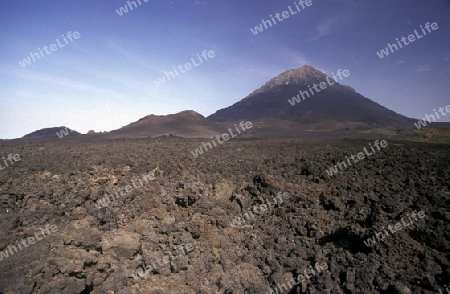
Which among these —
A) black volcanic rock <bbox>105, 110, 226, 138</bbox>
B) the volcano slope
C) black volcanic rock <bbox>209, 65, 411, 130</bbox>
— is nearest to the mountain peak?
black volcanic rock <bbox>209, 65, 411, 130</bbox>

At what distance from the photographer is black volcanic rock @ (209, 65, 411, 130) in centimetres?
6166

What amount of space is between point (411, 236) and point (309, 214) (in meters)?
1.84

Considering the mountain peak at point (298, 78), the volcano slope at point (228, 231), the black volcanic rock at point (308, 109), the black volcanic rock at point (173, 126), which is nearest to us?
the volcano slope at point (228, 231)

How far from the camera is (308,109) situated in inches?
3022

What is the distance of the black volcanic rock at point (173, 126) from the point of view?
139 feet

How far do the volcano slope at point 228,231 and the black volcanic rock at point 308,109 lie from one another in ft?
167

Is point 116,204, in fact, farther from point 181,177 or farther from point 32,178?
point 32,178

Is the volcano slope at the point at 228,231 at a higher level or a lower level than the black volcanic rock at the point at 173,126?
lower

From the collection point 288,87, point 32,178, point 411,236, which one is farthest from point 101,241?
point 288,87

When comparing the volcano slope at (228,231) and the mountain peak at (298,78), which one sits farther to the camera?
the mountain peak at (298,78)

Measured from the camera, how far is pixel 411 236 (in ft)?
14.5

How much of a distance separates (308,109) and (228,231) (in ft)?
250

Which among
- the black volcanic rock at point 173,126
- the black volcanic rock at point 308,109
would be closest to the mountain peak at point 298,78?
the black volcanic rock at point 308,109

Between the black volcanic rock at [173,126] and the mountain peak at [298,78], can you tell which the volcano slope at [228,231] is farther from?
the mountain peak at [298,78]
